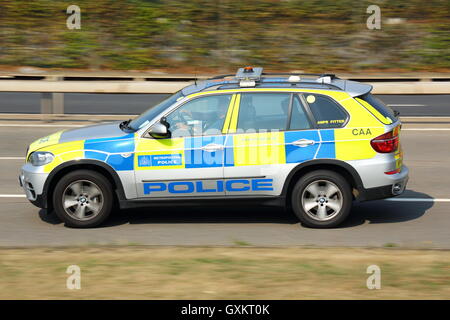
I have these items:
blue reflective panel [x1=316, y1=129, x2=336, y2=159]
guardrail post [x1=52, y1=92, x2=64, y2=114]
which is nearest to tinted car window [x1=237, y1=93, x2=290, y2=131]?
blue reflective panel [x1=316, y1=129, x2=336, y2=159]

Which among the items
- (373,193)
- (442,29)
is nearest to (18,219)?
(373,193)

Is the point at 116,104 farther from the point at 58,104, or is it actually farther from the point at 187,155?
the point at 187,155

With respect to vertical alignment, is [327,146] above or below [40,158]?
above

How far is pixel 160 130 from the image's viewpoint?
8.84 metres

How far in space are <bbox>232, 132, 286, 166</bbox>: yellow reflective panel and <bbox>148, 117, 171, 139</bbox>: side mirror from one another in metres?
0.76

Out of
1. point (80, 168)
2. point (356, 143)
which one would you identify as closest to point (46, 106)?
point (80, 168)

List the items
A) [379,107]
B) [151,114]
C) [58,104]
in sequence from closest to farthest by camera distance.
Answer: [379,107], [151,114], [58,104]

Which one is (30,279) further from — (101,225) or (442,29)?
(442,29)

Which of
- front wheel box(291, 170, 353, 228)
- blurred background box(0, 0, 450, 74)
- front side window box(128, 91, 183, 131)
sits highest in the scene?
blurred background box(0, 0, 450, 74)

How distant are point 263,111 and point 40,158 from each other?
2.57m

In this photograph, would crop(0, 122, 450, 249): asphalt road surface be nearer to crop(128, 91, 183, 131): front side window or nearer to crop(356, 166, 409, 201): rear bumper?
crop(356, 166, 409, 201): rear bumper

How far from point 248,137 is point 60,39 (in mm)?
20867

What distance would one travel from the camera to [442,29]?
28.1 metres

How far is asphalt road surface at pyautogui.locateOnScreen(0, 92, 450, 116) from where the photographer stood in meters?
19.5
